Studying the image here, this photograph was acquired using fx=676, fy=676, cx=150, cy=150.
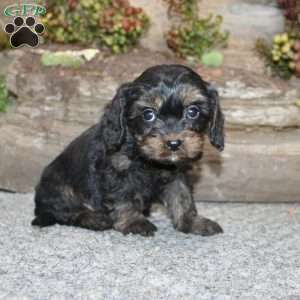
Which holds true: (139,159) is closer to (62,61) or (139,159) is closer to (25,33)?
(62,61)

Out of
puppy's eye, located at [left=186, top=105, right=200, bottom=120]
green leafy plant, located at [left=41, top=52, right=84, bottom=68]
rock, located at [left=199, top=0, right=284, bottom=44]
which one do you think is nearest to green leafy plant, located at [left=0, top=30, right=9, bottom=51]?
green leafy plant, located at [left=41, top=52, right=84, bottom=68]

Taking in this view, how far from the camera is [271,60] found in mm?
8453

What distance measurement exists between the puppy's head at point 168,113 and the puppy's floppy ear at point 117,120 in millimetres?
53

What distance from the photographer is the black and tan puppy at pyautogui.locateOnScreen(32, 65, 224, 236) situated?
616 cm

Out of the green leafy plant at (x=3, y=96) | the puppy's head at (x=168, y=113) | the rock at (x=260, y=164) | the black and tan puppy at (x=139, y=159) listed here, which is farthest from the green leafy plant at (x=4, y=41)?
the puppy's head at (x=168, y=113)

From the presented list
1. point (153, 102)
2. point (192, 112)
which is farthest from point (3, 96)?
point (192, 112)

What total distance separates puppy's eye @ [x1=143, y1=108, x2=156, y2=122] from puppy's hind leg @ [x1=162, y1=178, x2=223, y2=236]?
36.7 inches

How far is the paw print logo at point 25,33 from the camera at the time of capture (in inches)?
352

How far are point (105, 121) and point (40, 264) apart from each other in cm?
158

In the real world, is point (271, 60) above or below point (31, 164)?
above

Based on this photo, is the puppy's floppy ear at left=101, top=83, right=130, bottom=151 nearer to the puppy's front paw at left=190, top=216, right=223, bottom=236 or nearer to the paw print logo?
the puppy's front paw at left=190, top=216, right=223, bottom=236

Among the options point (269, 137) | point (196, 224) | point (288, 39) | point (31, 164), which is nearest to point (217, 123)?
point (196, 224)

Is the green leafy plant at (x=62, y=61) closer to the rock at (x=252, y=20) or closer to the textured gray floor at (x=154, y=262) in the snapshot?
the rock at (x=252, y=20)

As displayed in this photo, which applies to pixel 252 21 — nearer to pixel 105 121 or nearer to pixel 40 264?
pixel 105 121
